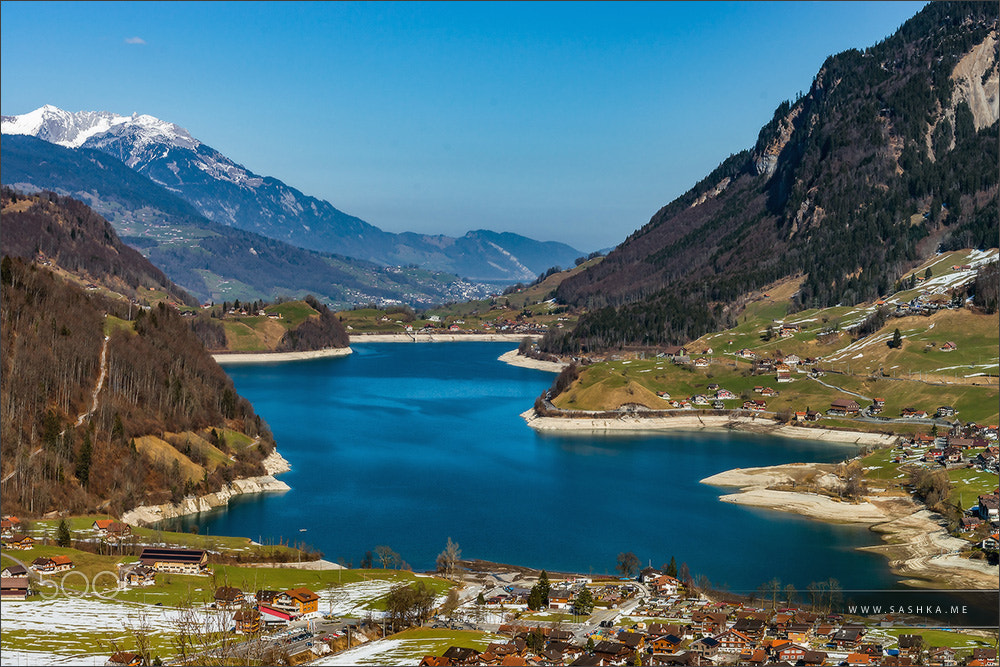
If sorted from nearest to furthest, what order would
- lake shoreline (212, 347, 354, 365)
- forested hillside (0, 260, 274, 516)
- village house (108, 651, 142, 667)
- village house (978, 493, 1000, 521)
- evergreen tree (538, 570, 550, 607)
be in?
village house (108, 651, 142, 667) → evergreen tree (538, 570, 550, 607) → village house (978, 493, 1000, 521) → forested hillside (0, 260, 274, 516) → lake shoreline (212, 347, 354, 365)

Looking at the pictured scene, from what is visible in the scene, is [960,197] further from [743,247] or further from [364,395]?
[364,395]

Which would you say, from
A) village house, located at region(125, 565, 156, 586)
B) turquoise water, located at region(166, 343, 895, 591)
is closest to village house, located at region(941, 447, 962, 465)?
turquoise water, located at region(166, 343, 895, 591)

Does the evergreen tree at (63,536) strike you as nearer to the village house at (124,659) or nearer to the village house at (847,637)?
the village house at (124,659)

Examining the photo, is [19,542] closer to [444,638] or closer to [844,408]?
[444,638]

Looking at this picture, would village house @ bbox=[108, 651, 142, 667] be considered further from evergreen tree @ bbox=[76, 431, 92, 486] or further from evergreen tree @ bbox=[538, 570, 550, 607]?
evergreen tree @ bbox=[76, 431, 92, 486]

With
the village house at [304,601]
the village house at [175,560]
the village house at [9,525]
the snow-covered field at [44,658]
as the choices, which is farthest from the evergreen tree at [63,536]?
the snow-covered field at [44,658]

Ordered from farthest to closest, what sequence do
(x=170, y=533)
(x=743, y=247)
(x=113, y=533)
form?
(x=743, y=247), (x=170, y=533), (x=113, y=533)

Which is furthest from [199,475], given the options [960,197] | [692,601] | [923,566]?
[960,197]
